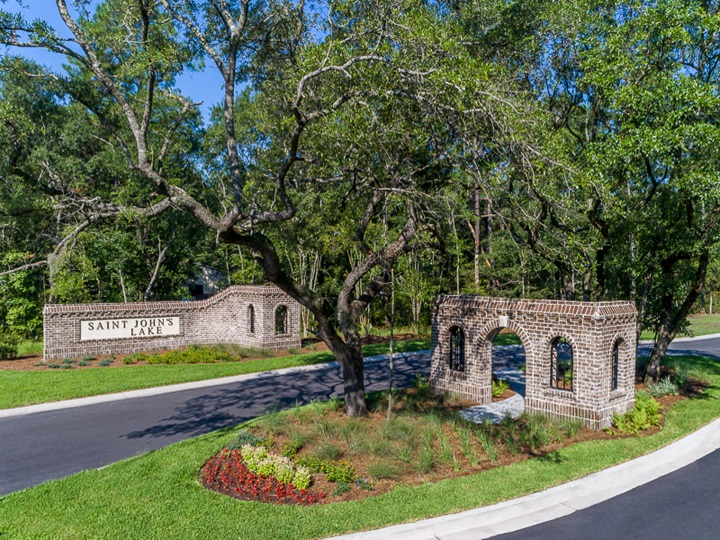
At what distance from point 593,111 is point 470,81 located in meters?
8.20

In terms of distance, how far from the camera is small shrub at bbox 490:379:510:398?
13348mm

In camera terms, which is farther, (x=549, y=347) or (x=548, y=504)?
(x=549, y=347)

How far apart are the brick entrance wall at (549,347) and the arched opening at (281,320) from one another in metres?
10.3

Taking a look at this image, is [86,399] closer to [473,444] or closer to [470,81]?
[473,444]

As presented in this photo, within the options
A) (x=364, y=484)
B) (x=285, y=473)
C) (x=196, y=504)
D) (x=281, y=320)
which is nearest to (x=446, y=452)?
(x=364, y=484)

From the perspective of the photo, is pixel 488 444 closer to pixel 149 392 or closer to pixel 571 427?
pixel 571 427

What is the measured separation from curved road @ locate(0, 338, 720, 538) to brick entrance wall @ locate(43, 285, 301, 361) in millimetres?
4573

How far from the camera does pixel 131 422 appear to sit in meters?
11.0

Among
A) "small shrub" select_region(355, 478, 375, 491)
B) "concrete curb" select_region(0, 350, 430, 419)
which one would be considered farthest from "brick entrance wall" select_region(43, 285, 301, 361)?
"small shrub" select_region(355, 478, 375, 491)

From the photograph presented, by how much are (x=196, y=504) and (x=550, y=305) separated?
8.01 meters

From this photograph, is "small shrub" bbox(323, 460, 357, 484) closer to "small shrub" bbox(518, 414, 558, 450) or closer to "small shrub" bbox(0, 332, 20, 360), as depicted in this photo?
"small shrub" bbox(518, 414, 558, 450)

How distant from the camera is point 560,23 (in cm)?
1212

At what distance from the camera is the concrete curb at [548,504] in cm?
618

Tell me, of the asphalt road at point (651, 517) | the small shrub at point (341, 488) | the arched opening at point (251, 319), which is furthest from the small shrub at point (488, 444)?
the arched opening at point (251, 319)
